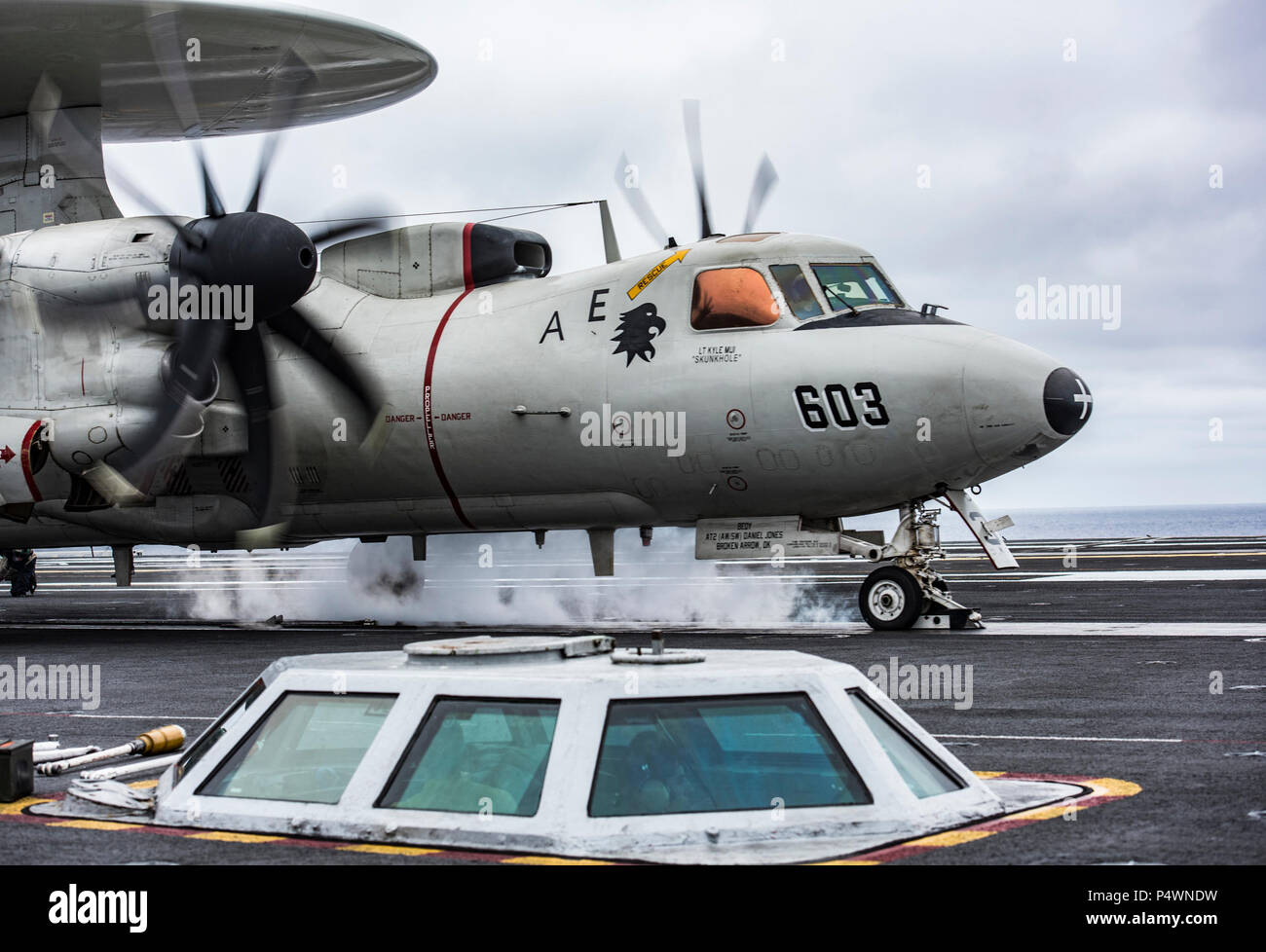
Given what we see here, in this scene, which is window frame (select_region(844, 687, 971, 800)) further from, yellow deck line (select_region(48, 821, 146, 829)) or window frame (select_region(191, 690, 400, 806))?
yellow deck line (select_region(48, 821, 146, 829))

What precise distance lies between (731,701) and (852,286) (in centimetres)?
1432

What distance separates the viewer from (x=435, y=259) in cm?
2370

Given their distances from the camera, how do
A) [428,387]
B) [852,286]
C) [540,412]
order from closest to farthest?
[852,286] → [540,412] → [428,387]

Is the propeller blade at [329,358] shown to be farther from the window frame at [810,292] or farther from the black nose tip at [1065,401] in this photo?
the black nose tip at [1065,401]

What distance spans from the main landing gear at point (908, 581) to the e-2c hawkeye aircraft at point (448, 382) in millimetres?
46

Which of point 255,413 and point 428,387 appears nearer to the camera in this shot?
point 428,387

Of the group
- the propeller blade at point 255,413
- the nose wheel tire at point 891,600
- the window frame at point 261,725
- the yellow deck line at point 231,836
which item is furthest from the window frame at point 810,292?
the yellow deck line at point 231,836

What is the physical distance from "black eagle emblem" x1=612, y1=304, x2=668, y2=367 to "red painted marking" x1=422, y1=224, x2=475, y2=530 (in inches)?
124

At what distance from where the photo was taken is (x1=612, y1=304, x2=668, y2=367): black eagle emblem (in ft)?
68.4

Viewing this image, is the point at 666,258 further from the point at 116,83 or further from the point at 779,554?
the point at 116,83

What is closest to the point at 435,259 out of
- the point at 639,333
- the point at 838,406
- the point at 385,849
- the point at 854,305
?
the point at 639,333

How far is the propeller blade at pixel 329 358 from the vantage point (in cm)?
2252

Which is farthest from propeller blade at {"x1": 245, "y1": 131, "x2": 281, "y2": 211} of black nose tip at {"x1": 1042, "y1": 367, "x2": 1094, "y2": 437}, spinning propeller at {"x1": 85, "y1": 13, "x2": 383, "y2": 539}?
black nose tip at {"x1": 1042, "y1": 367, "x2": 1094, "y2": 437}

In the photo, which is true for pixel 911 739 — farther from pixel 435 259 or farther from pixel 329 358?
pixel 435 259
